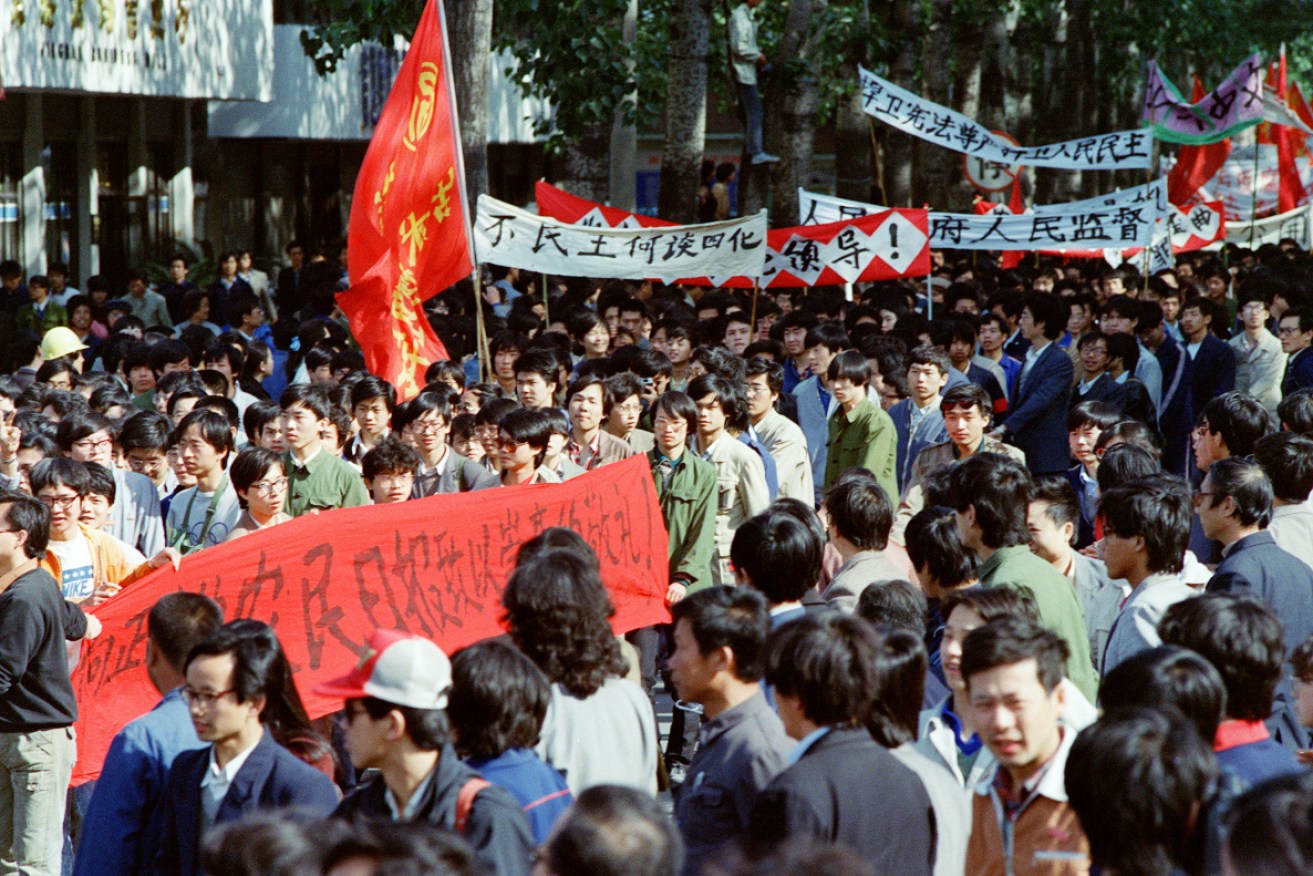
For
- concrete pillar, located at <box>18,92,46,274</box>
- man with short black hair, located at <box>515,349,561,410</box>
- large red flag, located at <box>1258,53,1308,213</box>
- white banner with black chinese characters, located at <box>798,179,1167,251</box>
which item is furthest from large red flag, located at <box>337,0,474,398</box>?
large red flag, located at <box>1258,53,1308,213</box>

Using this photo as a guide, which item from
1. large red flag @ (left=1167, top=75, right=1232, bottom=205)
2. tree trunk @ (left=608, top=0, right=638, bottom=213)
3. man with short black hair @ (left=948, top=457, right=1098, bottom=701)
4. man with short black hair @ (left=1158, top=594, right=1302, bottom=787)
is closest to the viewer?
man with short black hair @ (left=1158, top=594, right=1302, bottom=787)

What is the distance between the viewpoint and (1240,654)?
13.2ft

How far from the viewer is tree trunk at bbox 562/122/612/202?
60.6ft

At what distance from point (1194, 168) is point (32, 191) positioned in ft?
47.7

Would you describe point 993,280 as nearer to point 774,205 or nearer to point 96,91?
point 774,205

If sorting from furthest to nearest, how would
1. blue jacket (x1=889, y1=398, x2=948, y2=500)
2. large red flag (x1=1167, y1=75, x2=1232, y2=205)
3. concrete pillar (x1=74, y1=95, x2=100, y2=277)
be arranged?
1. large red flag (x1=1167, y1=75, x2=1232, y2=205)
2. concrete pillar (x1=74, y1=95, x2=100, y2=277)
3. blue jacket (x1=889, y1=398, x2=948, y2=500)

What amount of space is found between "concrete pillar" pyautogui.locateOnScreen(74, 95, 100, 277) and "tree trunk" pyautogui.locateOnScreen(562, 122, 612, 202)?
6.33 m

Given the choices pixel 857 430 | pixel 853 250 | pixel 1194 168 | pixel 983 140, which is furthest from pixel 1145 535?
pixel 1194 168

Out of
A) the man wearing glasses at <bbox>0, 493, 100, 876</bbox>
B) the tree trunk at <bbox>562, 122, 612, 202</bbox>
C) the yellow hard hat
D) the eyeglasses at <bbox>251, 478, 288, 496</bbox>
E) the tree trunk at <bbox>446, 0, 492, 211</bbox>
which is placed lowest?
the man wearing glasses at <bbox>0, 493, 100, 876</bbox>

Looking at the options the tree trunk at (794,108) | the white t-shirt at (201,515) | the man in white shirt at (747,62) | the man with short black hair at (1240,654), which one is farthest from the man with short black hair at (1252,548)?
the man in white shirt at (747,62)

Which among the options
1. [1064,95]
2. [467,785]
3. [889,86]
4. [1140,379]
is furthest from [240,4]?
[467,785]

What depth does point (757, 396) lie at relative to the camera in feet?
29.5

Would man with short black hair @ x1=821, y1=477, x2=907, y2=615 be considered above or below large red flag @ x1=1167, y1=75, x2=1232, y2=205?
below

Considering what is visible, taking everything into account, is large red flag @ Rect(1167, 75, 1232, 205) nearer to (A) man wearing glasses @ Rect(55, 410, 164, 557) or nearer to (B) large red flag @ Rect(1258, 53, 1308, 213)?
(B) large red flag @ Rect(1258, 53, 1308, 213)
